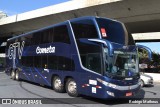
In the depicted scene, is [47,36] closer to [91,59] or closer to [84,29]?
[84,29]

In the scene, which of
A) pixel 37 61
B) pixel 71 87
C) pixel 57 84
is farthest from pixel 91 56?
pixel 37 61

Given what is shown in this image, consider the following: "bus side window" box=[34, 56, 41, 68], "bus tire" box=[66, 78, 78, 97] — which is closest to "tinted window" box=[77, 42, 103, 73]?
"bus tire" box=[66, 78, 78, 97]

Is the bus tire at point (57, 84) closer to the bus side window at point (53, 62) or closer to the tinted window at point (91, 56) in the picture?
the bus side window at point (53, 62)

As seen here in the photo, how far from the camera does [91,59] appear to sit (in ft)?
37.1

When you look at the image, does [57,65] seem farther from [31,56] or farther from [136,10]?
[136,10]

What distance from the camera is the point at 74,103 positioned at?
11016 mm

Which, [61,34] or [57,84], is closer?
[61,34]

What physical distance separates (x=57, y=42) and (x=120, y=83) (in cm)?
484

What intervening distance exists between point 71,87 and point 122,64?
3146 millimetres

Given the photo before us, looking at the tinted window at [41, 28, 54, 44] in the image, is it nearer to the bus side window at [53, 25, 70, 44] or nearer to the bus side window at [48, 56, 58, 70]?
the bus side window at [53, 25, 70, 44]

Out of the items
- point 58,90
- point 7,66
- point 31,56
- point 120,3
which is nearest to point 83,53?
point 58,90


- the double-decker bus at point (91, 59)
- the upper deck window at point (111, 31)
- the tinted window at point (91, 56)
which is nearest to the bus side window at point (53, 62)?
the double-decker bus at point (91, 59)

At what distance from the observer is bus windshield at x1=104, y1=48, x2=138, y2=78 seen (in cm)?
1050

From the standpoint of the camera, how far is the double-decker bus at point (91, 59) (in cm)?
1058
